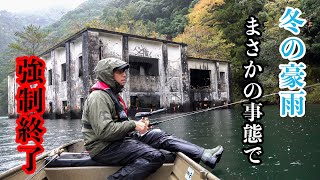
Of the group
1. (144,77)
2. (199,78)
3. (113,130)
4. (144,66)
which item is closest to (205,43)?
(199,78)

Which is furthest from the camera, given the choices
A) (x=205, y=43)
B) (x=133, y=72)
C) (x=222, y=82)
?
(x=205, y=43)

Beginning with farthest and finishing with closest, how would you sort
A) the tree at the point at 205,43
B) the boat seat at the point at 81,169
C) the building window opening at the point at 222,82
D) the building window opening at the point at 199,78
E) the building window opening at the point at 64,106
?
the tree at the point at 205,43 < the building window opening at the point at 199,78 < the building window opening at the point at 222,82 < the building window opening at the point at 64,106 < the boat seat at the point at 81,169

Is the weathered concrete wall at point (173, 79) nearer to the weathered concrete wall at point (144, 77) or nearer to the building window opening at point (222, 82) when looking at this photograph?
the weathered concrete wall at point (144, 77)

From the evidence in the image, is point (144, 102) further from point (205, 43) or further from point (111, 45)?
point (205, 43)

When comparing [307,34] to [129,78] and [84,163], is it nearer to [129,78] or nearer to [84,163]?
[129,78]

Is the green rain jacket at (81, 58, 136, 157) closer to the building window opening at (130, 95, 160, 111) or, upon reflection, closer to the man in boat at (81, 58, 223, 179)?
the man in boat at (81, 58, 223, 179)

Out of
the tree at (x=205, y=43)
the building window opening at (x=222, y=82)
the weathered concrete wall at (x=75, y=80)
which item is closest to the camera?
the weathered concrete wall at (x=75, y=80)

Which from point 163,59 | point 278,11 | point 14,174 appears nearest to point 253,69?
point 14,174

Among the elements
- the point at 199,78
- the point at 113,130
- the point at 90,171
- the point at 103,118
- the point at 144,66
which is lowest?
the point at 90,171

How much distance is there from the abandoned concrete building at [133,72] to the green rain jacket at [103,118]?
50.0 feet

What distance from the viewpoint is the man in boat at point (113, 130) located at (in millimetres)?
2998

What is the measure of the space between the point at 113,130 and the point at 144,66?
68.7ft

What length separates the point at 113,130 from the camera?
297 cm

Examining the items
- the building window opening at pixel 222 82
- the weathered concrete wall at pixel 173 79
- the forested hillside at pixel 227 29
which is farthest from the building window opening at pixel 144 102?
the forested hillside at pixel 227 29
